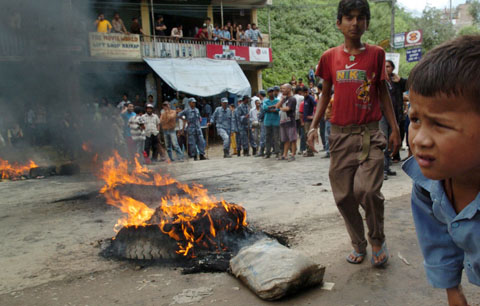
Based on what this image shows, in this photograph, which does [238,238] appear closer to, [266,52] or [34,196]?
[34,196]

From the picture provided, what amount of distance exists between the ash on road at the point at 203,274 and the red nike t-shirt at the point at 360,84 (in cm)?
118

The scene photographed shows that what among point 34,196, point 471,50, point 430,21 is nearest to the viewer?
point 471,50

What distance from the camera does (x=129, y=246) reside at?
3535mm

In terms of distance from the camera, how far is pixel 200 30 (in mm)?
17578

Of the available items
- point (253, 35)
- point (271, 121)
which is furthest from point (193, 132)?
point (253, 35)

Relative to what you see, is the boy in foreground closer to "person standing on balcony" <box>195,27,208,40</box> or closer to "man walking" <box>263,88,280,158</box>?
"man walking" <box>263,88,280,158</box>

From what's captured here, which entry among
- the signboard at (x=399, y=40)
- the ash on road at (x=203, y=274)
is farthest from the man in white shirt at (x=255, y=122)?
the signboard at (x=399, y=40)

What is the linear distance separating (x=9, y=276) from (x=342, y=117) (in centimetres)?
312

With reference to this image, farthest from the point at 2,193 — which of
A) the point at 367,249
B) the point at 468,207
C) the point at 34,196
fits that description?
the point at 468,207

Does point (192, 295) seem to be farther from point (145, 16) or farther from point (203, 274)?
point (145, 16)

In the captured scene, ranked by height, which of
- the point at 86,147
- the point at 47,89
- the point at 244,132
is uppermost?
the point at 47,89

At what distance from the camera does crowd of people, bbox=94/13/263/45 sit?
1459 centimetres

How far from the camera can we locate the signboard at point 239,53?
17484mm

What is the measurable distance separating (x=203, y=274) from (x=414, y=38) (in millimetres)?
17545
